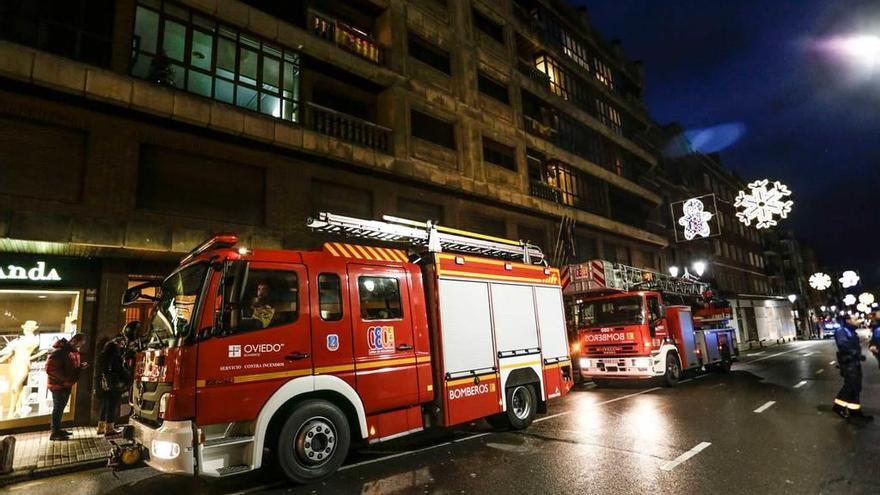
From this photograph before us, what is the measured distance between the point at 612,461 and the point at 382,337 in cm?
356

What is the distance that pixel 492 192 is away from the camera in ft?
63.9

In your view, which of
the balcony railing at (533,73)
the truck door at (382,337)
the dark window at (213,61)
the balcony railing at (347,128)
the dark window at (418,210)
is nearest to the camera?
the truck door at (382,337)

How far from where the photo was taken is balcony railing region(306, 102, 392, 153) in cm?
1430

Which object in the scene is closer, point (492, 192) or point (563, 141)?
point (492, 192)

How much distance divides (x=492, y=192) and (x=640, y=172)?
19.9 metres

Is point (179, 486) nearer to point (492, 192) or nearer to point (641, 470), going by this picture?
point (641, 470)

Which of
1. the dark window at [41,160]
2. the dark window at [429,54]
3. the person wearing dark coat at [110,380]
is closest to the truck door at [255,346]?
the person wearing dark coat at [110,380]

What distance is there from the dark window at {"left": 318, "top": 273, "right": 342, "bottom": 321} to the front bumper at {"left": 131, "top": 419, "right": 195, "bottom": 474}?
1945 mm

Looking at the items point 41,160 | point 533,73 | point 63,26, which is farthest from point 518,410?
point 533,73

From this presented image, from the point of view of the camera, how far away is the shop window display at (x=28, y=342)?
9.27 meters

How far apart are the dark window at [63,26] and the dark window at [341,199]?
19.9 feet

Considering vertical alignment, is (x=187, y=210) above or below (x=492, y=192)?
below

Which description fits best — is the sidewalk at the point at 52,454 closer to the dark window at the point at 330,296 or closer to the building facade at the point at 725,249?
the dark window at the point at 330,296

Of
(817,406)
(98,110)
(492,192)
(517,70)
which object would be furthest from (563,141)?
(98,110)
